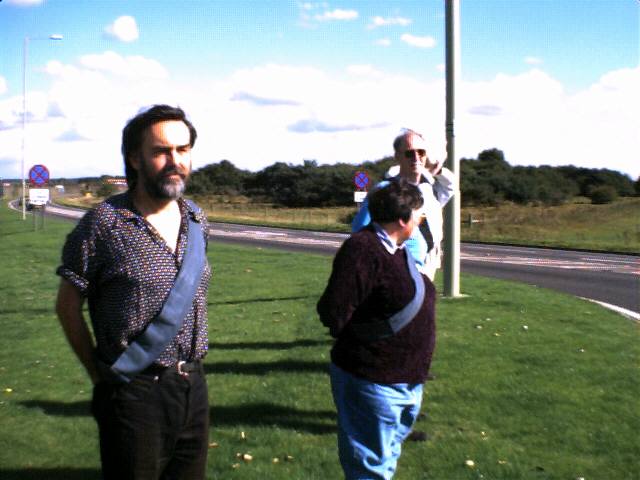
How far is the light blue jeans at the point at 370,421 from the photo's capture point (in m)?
3.58

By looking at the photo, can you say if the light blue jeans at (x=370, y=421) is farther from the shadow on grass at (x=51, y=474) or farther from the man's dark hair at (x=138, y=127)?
the shadow on grass at (x=51, y=474)

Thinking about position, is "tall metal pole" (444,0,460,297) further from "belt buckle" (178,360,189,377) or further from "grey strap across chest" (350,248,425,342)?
"belt buckle" (178,360,189,377)

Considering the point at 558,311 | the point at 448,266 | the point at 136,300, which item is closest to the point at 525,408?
the point at 136,300

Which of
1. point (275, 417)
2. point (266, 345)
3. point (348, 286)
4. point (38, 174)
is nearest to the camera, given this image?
point (348, 286)

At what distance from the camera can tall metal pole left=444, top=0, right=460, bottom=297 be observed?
477 inches

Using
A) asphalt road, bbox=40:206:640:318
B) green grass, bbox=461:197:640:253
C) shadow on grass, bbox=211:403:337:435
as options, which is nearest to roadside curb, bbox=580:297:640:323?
asphalt road, bbox=40:206:640:318

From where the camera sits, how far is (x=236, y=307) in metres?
11.6

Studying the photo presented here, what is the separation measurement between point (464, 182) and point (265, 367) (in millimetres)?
74041

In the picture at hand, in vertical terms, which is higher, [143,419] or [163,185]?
[163,185]

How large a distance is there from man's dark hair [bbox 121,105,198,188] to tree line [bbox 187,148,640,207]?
53.9 metres

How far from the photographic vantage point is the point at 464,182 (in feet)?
262

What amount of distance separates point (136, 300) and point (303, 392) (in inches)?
155

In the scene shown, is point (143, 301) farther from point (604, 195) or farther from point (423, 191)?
point (604, 195)

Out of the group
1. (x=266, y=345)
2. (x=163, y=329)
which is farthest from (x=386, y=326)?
(x=266, y=345)
